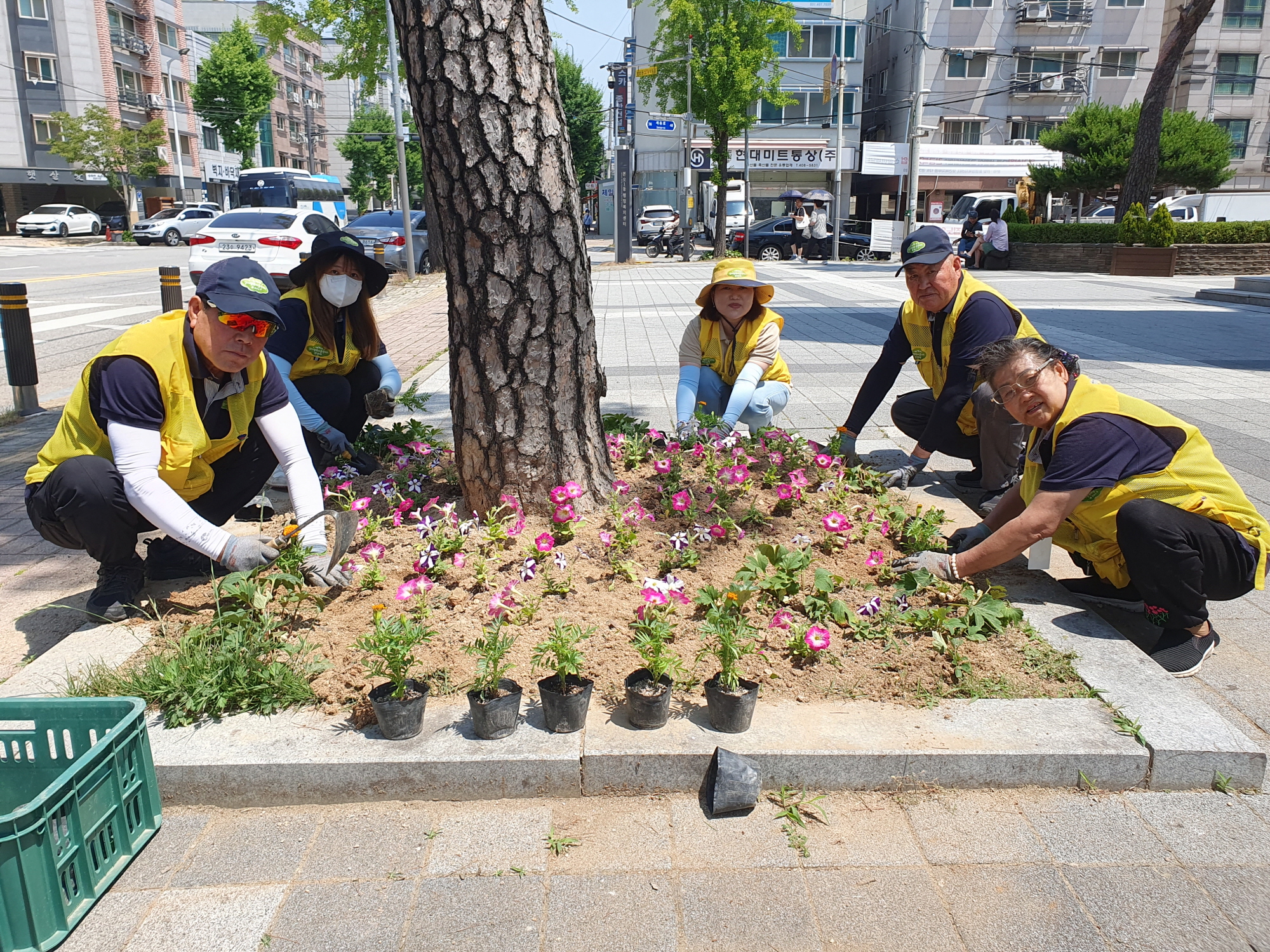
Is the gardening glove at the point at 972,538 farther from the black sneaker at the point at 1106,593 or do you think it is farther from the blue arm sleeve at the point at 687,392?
the blue arm sleeve at the point at 687,392

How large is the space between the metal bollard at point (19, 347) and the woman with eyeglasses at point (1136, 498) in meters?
7.15

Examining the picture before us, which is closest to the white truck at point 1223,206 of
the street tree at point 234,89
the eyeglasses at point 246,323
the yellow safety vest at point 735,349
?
the yellow safety vest at point 735,349

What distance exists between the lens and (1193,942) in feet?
6.56

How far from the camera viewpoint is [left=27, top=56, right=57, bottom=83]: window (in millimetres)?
45875

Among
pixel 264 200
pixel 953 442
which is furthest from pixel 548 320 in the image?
pixel 264 200

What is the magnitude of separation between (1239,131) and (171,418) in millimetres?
56775

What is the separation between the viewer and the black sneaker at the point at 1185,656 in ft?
10.2

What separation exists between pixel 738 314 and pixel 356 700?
290 centimetres

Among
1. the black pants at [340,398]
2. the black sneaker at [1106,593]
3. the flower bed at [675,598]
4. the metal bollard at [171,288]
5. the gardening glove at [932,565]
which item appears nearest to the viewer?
the flower bed at [675,598]

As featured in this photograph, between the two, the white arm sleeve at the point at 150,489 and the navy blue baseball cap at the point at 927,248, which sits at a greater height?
the navy blue baseball cap at the point at 927,248

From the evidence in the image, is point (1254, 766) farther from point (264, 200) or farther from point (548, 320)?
point (264, 200)

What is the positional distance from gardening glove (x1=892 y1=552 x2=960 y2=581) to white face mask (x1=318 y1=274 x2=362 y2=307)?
2.86m

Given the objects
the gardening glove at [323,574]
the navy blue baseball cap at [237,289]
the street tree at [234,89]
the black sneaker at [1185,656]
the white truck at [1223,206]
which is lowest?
Result: the black sneaker at [1185,656]

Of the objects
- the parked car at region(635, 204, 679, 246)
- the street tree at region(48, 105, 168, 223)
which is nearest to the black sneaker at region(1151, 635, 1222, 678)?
the parked car at region(635, 204, 679, 246)
